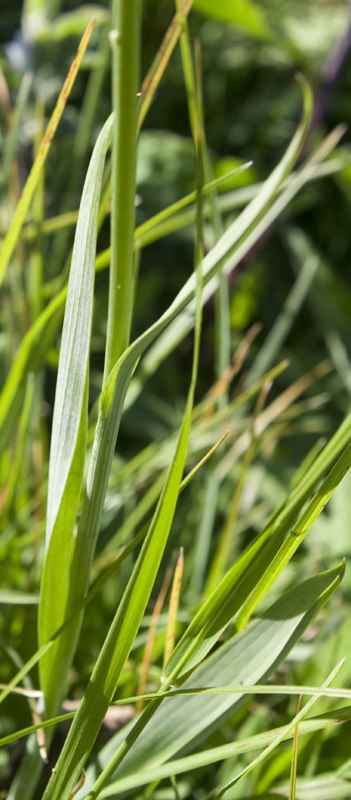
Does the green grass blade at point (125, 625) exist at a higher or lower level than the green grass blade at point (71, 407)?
lower

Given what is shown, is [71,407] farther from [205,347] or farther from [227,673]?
[205,347]

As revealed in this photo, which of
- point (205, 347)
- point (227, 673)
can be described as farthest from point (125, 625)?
point (205, 347)

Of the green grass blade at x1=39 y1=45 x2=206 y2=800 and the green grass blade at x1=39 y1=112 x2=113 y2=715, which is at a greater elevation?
the green grass blade at x1=39 y1=112 x2=113 y2=715

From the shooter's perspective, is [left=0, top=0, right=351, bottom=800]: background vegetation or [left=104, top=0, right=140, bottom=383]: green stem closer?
[left=104, top=0, right=140, bottom=383]: green stem

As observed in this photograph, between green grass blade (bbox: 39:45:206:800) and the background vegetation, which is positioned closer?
green grass blade (bbox: 39:45:206:800)

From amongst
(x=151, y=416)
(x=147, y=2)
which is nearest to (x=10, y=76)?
(x=147, y=2)

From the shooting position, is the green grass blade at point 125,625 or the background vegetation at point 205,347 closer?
the green grass blade at point 125,625
